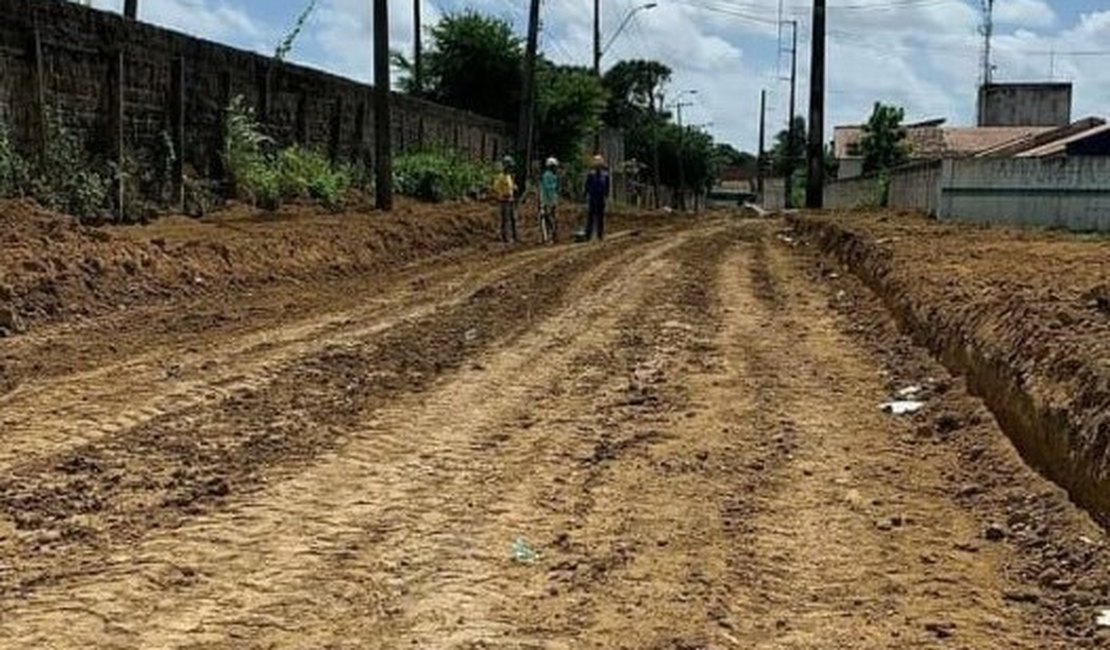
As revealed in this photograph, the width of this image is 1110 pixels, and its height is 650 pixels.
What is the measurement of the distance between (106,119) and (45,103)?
158cm

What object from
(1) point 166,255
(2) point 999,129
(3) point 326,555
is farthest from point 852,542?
(2) point 999,129

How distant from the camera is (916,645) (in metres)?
4.36

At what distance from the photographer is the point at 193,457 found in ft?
21.3

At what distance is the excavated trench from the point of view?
19.3ft

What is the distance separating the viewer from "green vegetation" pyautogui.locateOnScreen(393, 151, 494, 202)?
30245 millimetres

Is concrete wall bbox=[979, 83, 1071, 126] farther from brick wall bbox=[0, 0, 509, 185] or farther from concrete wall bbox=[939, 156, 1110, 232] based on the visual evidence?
brick wall bbox=[0, 0, 509, 185]

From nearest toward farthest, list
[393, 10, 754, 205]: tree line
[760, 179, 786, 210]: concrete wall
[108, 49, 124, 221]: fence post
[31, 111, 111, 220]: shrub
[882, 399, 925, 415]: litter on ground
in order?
[882, 399, 925, 415]: litter on ground → [31, 111, 111, 220]: shrub → [108, 49, 124, 221]: fence post → [393, 10, 754, 205]: tree line → [760, 179, 786, 210]: concrete wall

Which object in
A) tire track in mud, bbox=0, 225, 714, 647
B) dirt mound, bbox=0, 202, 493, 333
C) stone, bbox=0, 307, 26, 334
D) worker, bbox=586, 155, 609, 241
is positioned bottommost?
tire track in mud, bbox=0, 225, 714, 647

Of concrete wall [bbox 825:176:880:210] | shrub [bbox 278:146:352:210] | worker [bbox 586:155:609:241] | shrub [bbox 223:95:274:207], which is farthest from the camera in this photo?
concrete wall [bbox 825:176:880:210]

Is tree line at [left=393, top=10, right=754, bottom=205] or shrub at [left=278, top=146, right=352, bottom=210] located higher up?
tree line at [left=393, top=10, right=754, bottom=205]

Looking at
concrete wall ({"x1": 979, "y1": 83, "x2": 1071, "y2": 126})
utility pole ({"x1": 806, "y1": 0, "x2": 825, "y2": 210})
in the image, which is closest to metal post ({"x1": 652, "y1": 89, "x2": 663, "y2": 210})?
concrete wall ({"x1": 979, "y1": 83, "x2": 1071, "y2": 126})

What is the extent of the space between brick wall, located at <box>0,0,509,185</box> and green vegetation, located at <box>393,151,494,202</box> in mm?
2356

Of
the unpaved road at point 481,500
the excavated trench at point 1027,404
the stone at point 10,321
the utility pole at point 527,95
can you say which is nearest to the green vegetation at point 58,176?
the stone at point 10,321

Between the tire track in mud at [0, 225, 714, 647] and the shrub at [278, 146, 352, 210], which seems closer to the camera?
the tire track in mud at [0, 225, 714, 647]
